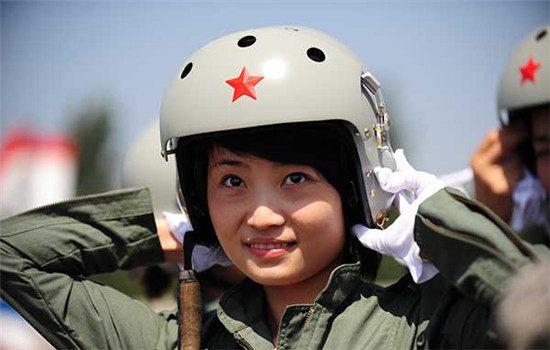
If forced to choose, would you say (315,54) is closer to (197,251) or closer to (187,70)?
(187,70)

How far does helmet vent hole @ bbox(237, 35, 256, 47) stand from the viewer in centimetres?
284

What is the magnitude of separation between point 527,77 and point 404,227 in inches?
96.9

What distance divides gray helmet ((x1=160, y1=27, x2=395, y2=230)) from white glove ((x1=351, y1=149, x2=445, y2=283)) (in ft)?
0.17

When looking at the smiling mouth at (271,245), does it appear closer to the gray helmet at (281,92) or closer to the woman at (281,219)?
the woman at (281,219)

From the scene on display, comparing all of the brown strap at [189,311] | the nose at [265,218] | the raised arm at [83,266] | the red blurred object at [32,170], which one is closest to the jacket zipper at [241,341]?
the brown strap at [189,311]

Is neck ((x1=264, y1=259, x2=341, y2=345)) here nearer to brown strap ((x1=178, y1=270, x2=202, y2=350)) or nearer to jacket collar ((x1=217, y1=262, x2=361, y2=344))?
jacket collar ((x1=217, y1=262, x2=361, y2=344))

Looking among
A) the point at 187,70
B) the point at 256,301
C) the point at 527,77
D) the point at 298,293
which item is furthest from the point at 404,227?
the point at 527,77

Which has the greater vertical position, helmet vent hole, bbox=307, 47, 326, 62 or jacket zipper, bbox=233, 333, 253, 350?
helmet vent hole, bbox=307, 47, 326, 62

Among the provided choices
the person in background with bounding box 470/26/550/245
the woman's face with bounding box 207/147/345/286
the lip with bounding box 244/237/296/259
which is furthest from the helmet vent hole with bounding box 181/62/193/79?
the person in background with bounding box 470/26/550/245

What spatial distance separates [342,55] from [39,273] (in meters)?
1.26

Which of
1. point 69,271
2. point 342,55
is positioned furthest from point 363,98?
point 69,271

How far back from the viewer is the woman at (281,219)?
8.70 ft

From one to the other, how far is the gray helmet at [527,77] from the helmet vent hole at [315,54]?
2107 millimetres

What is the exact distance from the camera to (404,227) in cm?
254
